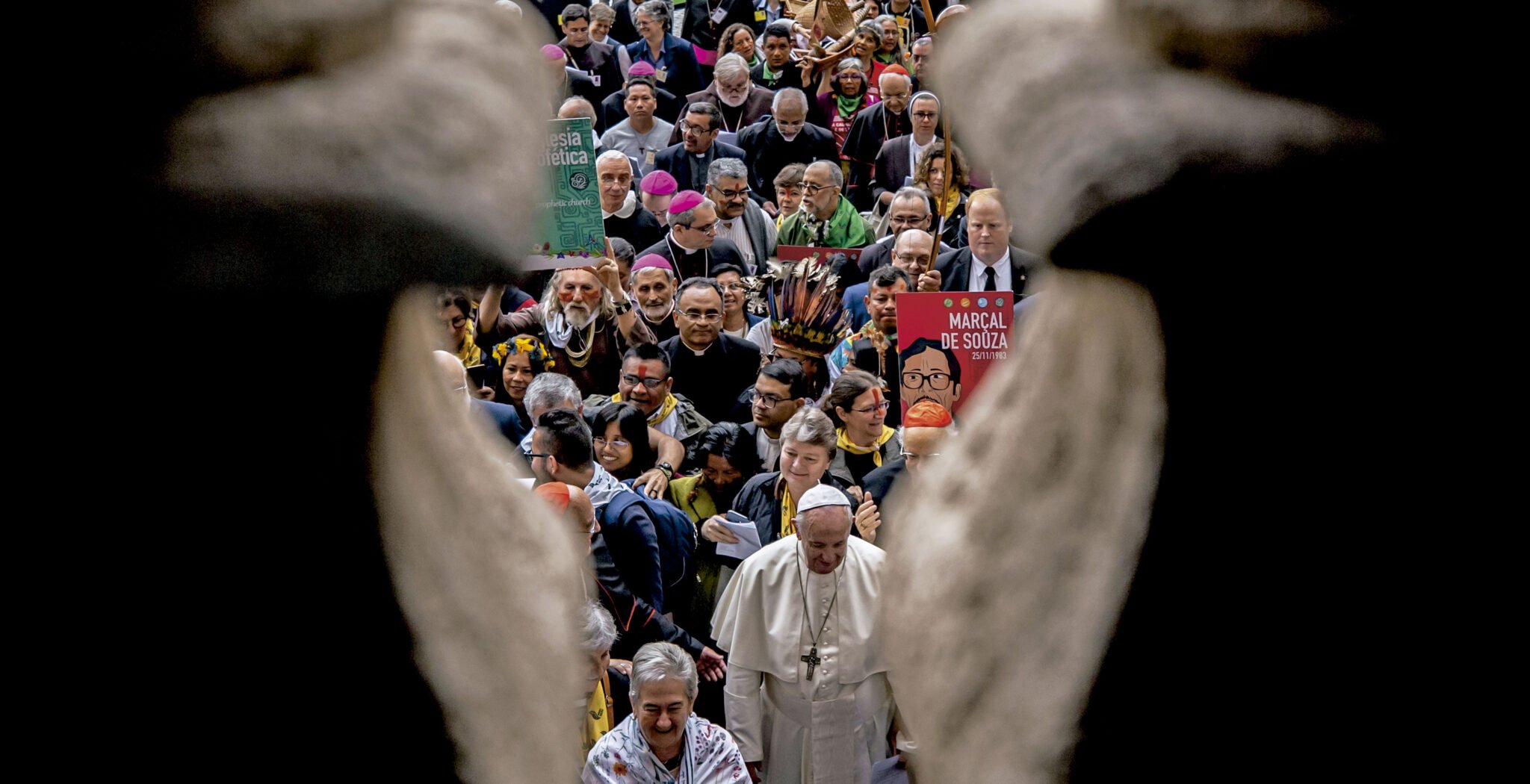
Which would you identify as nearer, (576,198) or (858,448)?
(858,448)

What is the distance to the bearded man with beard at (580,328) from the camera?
661 centimetres

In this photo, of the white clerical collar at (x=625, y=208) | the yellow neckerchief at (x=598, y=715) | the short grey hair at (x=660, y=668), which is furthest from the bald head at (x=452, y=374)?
the white clerical collar at (x=625, y=208)

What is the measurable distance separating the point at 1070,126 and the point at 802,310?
5969 millimetres

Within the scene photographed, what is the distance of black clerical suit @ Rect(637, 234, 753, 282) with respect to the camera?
8.09m

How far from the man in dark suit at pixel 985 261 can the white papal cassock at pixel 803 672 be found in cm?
194

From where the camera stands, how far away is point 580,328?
664 centimetres

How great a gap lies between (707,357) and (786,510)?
1.42 meters

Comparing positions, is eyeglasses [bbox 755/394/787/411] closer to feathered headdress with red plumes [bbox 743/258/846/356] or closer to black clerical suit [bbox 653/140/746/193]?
feathered headdress with red plumes [bbox 743/258/846/356]

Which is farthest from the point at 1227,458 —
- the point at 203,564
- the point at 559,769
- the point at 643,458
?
the point at 643,458

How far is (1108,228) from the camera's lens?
83cm

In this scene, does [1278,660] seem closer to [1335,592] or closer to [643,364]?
[1335,592]

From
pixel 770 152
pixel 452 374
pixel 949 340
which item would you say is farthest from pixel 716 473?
pixel 770 152

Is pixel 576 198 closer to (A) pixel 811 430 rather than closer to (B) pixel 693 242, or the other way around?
(A) pixel 811 430

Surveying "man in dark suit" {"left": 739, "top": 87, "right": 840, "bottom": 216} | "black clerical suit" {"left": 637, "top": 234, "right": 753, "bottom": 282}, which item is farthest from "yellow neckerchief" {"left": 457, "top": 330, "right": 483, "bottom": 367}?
"man in dark suit" {"left": 739, "top": 87, "right": 840, "bottom": 216}
